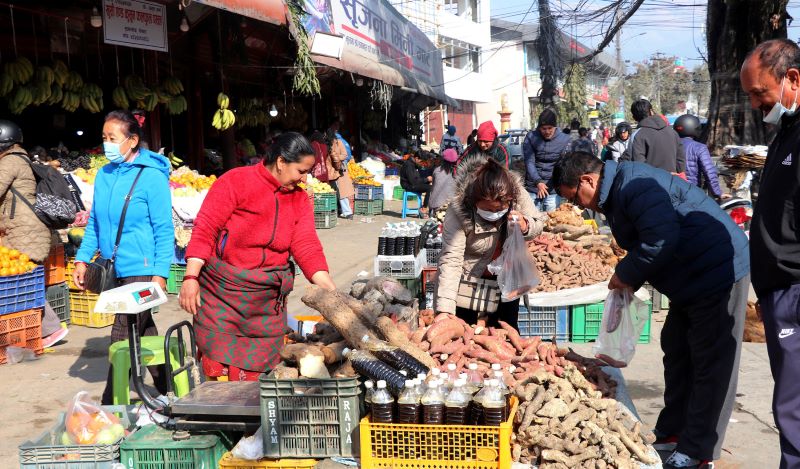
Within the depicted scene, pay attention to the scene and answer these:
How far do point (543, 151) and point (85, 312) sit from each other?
5908mm

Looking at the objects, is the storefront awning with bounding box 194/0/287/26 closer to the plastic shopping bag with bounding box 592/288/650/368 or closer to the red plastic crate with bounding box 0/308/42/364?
the red plastic crate with bounding box 0/308/42/364

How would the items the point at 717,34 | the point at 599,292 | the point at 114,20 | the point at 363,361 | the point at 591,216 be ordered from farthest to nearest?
the point at 717,34, the point at 591,216, the point at 114,20, the point at 599,292, the point at 363,361

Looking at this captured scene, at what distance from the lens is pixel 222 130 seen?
14539mm

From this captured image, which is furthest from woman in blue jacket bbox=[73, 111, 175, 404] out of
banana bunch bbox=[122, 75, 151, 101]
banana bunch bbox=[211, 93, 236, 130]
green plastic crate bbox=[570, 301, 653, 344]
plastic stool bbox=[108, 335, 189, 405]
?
banana bunch bbox=[211, 93, 236, 130]

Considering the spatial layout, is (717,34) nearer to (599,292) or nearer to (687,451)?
(599,292)

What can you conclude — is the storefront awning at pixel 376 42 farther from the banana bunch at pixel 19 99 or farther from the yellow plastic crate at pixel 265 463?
the yellow plastic crate at pixel 265 463

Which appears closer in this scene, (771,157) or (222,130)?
(771,157)

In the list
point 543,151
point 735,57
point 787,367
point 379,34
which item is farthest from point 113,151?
point 379,34

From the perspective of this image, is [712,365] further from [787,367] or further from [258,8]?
[258,8]

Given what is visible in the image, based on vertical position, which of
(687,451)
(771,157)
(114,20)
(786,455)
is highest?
(114,20)

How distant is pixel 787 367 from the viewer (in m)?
3.38

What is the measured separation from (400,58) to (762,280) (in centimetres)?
1877

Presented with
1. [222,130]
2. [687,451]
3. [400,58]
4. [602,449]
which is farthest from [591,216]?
[400,58]

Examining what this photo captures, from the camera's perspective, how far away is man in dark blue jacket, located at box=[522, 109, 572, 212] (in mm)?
10266
